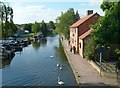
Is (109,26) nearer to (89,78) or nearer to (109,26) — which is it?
(109,26)

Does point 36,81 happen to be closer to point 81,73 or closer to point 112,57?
point 81,73

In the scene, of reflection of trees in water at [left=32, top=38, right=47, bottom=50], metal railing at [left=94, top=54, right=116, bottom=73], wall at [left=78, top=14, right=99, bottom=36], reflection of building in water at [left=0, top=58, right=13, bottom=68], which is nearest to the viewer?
metal railing at [left=94, top=54, right=116, bottom=73]

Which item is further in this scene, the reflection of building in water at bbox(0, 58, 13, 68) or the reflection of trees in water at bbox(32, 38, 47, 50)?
the reflection of trees in water at bbox(32, 38, 47, 50)

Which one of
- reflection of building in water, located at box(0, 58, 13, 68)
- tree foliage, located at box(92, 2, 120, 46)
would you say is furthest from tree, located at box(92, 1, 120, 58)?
reflection of building in water, located at box(0, 58, 13, 68)

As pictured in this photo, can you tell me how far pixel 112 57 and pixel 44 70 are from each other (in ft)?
34.9

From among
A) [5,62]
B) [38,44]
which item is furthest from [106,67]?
[38,44]

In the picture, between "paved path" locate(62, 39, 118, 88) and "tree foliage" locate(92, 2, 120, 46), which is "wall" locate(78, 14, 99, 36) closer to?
"paved path" locate(62, 39, 118, 88)

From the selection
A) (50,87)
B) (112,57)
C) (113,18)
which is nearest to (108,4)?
(113,18)

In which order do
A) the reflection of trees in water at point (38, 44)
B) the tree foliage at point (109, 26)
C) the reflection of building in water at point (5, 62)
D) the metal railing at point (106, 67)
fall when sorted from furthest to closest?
the reflection of trees in water at point (38, 44), the reflection of building in water at point (5, 62), the metal railing at point (106, 67), the tree foliage at point (109, 26)

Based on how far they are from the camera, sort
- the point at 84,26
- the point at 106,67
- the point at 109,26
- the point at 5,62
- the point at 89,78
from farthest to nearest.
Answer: the point at 84,26 → the point at 5,62 → the point at 106,67 → the point at 89,78 → the point at 109,26

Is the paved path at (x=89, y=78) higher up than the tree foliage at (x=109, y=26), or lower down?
lower down

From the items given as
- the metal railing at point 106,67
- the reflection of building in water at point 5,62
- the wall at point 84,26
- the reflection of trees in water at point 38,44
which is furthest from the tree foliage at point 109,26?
the reflection of trees in water at point 38,44

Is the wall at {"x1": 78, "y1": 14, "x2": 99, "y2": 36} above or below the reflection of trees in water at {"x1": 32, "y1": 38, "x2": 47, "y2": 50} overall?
above

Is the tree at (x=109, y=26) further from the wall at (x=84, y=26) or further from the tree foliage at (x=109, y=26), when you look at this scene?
the wall at (x=84, y=26)
